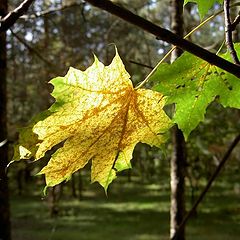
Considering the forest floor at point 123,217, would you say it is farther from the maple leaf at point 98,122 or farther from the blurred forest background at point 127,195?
the maple leaf at point 98,122

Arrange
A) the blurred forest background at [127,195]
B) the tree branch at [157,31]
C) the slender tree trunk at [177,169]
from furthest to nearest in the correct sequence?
the blurred forest background at [127,195], the slender tree trunk at [177,169], the tree branch at [157,31]

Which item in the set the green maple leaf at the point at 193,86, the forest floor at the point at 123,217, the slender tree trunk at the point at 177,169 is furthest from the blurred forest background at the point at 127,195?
the green maple leaf at the point at 193,86

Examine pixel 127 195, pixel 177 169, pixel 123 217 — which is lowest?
pixel 123 217

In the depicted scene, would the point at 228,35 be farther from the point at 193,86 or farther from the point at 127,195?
the point at 127,195

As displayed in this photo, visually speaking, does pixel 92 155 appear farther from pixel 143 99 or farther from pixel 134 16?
pixel 134 16

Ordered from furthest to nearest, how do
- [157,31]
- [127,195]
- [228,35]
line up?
[127,195]
[228,35]
[157,31]

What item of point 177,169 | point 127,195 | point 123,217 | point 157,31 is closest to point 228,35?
point 157,31

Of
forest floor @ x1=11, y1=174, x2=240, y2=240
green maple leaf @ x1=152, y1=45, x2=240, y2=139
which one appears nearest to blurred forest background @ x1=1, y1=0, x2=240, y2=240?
forest floor @ x1=11, y1=174, x2=240, y2=240

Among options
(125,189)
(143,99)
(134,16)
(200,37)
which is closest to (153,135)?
(143,99)
